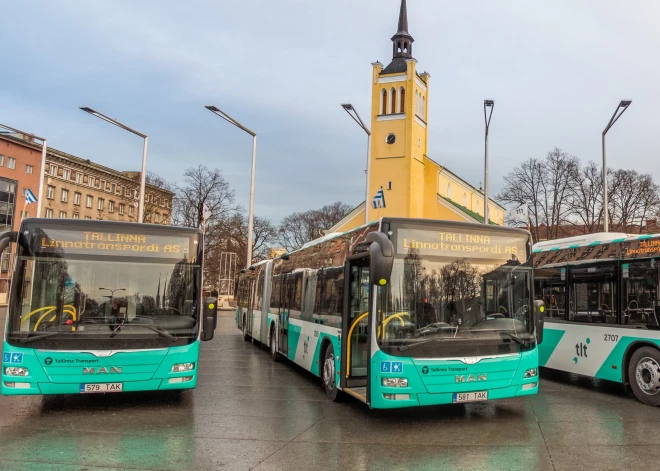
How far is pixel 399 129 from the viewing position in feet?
194

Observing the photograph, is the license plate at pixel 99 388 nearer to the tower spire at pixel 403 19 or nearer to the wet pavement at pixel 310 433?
the wet pavement at pixel 310 433

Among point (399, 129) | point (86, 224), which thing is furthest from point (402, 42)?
point (86, 224)

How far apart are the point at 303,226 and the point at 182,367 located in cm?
6920

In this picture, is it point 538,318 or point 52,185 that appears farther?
point 52,185

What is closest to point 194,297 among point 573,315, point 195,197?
point 573,315

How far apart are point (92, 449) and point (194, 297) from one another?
9.13 feet

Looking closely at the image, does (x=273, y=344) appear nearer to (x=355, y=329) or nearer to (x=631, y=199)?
(x=355, y=329)

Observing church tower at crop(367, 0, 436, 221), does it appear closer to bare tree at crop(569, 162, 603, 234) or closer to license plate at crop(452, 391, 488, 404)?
bare tree at crop(569, 162, 603, 234)

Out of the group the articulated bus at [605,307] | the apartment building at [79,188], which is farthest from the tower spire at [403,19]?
the articulated bus at [605,307]

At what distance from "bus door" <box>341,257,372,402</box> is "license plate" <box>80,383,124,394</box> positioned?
3212 mm

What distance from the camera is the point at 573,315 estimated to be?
36.8 feet

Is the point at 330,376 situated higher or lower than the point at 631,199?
lower

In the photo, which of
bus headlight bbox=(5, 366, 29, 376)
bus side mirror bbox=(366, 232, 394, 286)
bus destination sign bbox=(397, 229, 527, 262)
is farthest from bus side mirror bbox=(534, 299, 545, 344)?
bus headlight bbox=(5, 366, 29, 376)

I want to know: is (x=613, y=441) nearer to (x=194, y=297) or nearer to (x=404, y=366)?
(x=404, y=366)
